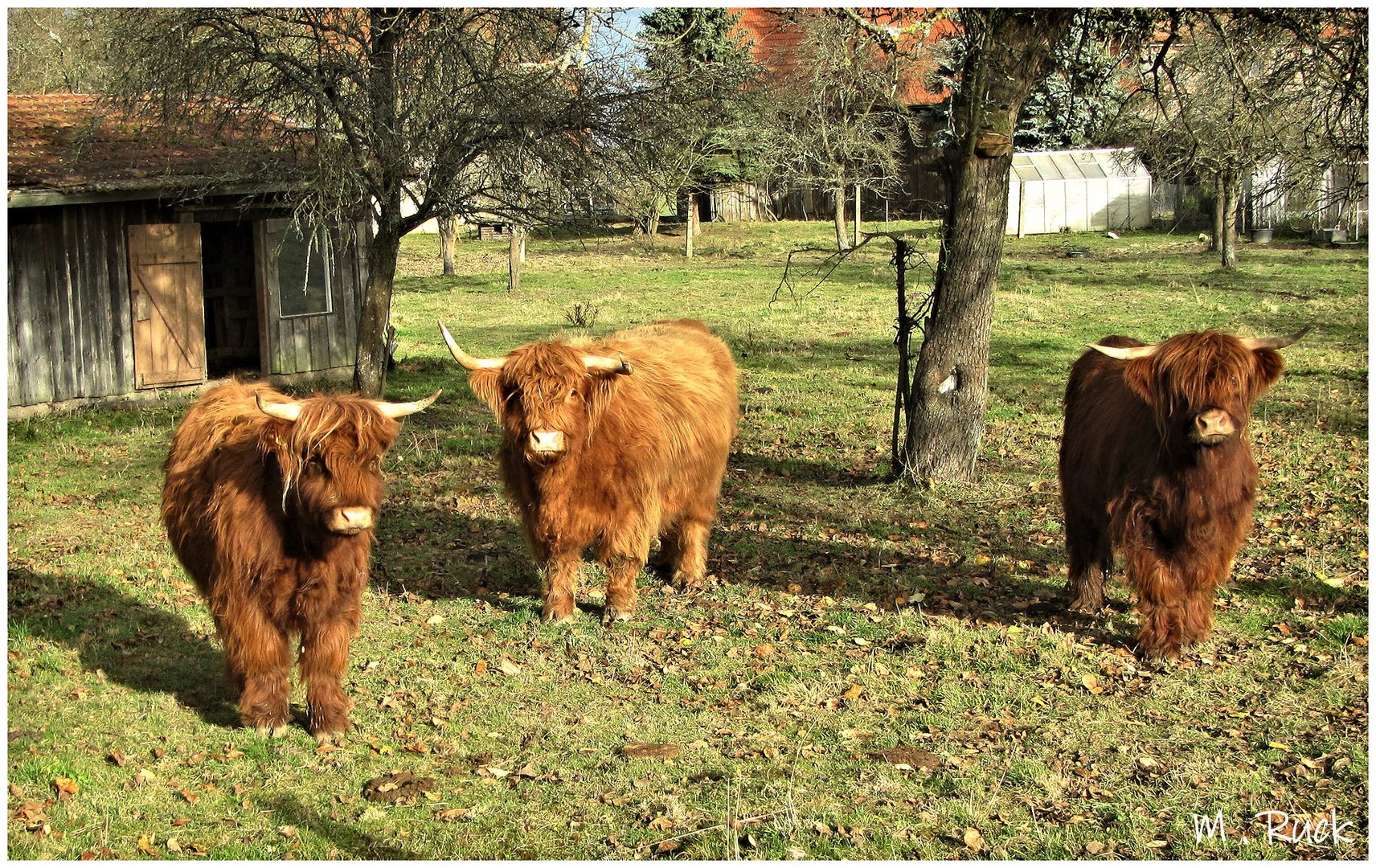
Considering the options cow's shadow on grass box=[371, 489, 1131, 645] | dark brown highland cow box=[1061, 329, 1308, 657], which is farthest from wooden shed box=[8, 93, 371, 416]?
dark brown highland cow box=[1061, 329, 1308, 657]

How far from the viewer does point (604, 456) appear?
7.61 m

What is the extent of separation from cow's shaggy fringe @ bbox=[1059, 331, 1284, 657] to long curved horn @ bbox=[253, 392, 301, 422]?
445cm

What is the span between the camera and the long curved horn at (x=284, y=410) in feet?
18.2

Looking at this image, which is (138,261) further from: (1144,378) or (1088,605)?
(1144,378)

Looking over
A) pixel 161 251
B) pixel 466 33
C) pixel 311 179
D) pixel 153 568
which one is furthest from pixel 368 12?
pixel 153 568

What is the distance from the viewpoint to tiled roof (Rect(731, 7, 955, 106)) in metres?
10.9

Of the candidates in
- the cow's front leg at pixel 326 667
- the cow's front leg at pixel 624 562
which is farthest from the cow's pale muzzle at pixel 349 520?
the cow's front leg at pixel 624 562

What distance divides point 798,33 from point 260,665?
461 inches

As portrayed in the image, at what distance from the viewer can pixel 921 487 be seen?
1072cm

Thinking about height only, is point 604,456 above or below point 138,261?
below

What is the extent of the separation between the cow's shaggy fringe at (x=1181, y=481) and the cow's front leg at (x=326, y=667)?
14.1 feet

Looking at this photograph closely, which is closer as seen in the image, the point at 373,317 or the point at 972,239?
the point at 972,239

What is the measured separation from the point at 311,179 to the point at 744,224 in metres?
32.9

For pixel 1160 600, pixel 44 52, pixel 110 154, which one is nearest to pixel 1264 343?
pixel 1160 600
